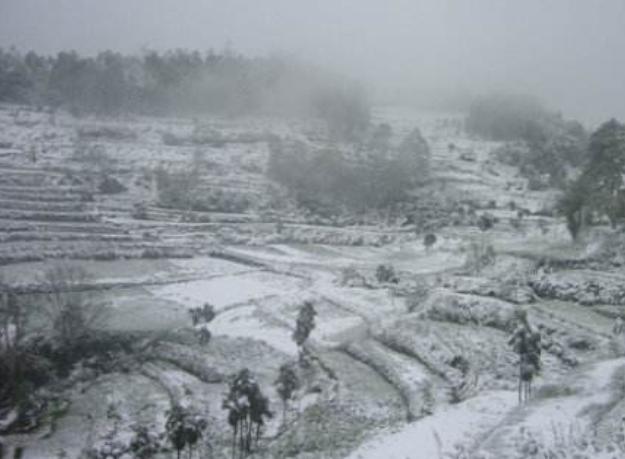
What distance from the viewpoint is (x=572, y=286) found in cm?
5703

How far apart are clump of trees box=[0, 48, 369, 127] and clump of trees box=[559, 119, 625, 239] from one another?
2380 inches

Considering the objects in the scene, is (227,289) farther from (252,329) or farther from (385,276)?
(385,276)

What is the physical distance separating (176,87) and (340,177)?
171ft

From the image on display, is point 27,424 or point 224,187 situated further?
point 224,187

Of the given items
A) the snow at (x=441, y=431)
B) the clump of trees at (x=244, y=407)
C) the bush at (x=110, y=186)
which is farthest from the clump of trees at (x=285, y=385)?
the bush at (x=110, y=186)

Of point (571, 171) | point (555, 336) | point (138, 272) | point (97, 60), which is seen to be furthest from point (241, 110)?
point (555, 336)

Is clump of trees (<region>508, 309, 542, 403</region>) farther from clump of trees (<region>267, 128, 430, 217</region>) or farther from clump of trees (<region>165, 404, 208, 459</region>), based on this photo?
clump of trees (<region>267, 128, 430, 217</region>)

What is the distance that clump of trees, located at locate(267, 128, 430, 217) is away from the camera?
104500 millimetres

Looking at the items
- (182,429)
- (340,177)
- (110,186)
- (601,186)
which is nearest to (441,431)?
(182,429)

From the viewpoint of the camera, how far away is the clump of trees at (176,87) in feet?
423

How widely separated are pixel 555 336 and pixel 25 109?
106655 millimetres

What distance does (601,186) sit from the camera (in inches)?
3054

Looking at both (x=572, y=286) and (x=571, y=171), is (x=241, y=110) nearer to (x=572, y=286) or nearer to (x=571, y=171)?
(x=571, y=171)

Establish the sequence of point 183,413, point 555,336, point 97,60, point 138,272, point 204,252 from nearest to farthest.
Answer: point 183,413 < point 555,336 < point 138,272 < point 204,252 < point 97,60
